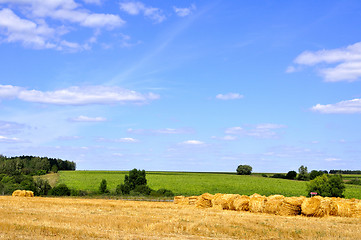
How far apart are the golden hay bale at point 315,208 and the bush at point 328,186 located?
36.7 m

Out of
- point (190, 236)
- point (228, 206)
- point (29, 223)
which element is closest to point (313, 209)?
point (228, 206)

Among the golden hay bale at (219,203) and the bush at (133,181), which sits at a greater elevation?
the bush at (133,181)

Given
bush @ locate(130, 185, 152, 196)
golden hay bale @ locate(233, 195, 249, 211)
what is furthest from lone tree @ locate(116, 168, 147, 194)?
golden hay bale @ locate(233, 195, 249, 211)

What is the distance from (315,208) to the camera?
3162 centimetres

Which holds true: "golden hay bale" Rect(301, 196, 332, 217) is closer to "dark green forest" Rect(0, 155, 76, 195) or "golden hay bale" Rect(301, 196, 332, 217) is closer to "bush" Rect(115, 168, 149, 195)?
"bush" Rect(115, 168, 149, 195)

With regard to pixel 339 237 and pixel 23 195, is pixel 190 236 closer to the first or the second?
pixel 339 237

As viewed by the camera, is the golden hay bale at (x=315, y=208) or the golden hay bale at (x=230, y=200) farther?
the golden hay bale at (x=230, y=200)

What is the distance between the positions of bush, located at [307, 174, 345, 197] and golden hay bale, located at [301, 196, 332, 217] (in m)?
36.7

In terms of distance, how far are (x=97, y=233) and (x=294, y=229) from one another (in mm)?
11926

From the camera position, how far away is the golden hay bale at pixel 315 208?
3162 cm

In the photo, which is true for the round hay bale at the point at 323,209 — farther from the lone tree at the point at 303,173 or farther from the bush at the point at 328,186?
the lone tree at the point at 303,173

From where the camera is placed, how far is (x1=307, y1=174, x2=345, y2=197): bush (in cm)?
6606

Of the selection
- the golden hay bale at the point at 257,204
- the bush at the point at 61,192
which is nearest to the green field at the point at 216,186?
the bush at the point at 61,192

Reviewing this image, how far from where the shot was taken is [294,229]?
2297cm
